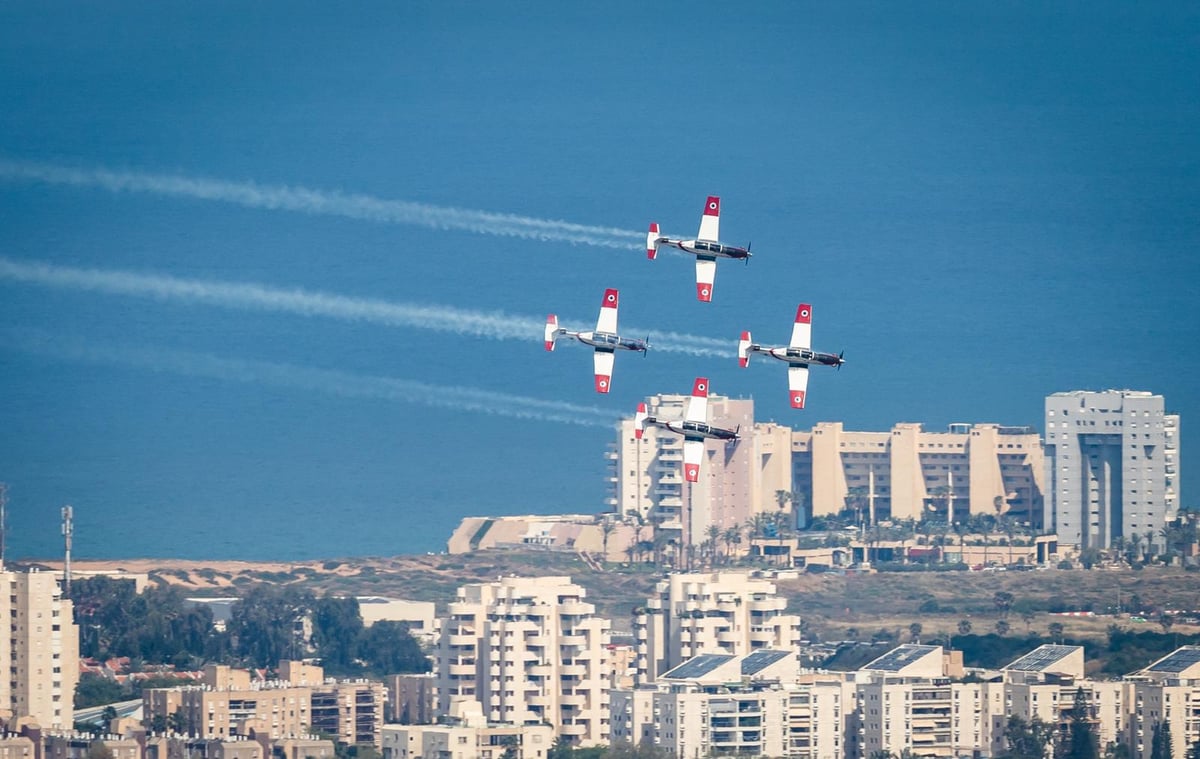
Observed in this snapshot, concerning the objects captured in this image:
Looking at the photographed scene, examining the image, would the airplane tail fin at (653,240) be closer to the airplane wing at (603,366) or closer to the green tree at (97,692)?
the airplane wing at (603,366)

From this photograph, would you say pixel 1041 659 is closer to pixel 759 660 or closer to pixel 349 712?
pixel 759 660

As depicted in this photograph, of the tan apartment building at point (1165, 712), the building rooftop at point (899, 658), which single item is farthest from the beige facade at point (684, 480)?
the tan apartment building at point (1165, 712)

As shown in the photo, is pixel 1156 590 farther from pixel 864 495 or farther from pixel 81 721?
pixel 81 721

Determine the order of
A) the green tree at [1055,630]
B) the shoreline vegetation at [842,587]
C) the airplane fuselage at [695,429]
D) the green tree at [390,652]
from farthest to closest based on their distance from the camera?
1. the shoreline vegetation at [842,587]
2. the green tree at [1055,630]
3. the green tree at [390,652]
4. the airplane fuselage at [695,429]

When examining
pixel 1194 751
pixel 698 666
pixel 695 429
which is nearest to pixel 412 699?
pixel 698 666

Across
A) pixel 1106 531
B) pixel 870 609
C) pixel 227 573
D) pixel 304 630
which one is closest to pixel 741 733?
pixel 304 630

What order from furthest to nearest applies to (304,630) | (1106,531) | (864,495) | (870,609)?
(864,495) → (1106,531) → (870,609) → (304,630)

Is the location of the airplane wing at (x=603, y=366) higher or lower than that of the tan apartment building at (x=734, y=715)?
higher
